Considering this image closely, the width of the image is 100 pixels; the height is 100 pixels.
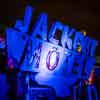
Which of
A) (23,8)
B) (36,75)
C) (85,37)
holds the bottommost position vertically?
(36,75)

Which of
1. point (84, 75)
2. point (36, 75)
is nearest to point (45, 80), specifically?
point (36, 75)

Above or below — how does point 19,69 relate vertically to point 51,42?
below

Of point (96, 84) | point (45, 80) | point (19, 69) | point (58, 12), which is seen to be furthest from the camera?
point (96, 84)

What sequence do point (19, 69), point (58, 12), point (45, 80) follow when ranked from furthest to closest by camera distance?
point (58, 12)
point (45, 80)
point (19, 69)

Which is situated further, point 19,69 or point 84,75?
point 84,75

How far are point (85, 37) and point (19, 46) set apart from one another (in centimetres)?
86

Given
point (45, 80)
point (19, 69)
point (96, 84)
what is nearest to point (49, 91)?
point (45, 80)

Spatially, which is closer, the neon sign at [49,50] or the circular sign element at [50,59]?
the neon sign at [49,50]

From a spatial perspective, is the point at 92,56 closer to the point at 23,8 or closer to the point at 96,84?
the point at 96,84

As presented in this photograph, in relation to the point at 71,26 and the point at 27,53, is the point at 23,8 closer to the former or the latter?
the point at 27,53

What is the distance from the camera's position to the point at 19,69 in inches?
102

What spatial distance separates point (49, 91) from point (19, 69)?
0.39 meters

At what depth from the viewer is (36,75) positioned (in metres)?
2.71

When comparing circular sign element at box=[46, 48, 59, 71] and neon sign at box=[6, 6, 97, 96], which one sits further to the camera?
circular sign element at box=[46, 48, 59, 71]
